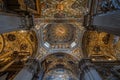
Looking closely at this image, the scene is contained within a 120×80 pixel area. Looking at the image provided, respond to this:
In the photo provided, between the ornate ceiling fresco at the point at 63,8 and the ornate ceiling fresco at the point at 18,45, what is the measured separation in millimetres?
3821

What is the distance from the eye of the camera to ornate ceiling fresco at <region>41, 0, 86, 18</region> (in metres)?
13.4

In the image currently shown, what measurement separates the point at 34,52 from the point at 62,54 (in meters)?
3.07

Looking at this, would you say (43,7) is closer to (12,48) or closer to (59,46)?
(59,46)

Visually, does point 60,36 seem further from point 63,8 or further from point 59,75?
point 63,8

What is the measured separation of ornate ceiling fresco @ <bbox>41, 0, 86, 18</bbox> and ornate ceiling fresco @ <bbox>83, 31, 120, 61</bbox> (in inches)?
130

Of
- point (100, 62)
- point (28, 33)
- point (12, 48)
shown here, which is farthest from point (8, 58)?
point (100, 62)

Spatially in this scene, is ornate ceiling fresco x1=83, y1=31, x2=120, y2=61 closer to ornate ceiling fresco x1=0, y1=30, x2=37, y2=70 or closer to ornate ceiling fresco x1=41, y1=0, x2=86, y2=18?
ornate ceiling fresco x1=41, y1=0, x2=86, y2=18

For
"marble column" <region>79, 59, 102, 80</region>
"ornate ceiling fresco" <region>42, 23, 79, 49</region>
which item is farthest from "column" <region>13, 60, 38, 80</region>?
"marble column" <region>79, 59, 102, 80</region>

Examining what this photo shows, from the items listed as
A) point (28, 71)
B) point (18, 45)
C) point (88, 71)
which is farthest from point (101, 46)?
point (18, 45)

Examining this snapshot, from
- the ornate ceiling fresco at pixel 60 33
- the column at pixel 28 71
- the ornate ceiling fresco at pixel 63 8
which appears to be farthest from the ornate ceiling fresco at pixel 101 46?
the column at pixel 28 71

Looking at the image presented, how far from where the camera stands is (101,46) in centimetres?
1767

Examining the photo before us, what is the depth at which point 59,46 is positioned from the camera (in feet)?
58.4

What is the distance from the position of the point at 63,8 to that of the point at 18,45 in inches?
290

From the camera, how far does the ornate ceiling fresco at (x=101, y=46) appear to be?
16.8 meters
